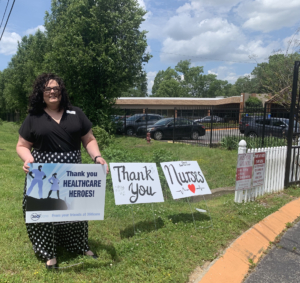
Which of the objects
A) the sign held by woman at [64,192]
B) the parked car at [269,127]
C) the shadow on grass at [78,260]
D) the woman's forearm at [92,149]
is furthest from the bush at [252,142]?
the sign held by woman at [64,192]

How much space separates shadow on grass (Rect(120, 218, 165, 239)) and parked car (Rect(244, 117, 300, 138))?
8.02 m

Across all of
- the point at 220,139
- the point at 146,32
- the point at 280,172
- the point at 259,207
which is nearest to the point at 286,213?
the point at 259,207

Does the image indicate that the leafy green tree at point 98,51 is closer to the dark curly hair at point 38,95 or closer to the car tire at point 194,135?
the car tire at point 194,135

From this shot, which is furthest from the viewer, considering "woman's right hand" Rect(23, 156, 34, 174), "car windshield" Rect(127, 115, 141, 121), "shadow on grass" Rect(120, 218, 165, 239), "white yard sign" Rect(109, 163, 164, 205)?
"car windshield" Rect(127, 115, 141, 121)

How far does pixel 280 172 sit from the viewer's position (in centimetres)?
648

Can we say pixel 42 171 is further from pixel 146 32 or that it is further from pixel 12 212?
pixel 146 32

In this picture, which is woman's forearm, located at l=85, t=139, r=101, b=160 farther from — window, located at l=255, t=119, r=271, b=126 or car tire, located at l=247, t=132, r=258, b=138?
car tire, located at l=247, t=132, r=258, b=138

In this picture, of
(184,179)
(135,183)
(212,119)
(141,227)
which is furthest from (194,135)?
(135,183)

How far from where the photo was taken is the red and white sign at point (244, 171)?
5145 millimetres

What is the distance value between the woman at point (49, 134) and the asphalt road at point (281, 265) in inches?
85.7

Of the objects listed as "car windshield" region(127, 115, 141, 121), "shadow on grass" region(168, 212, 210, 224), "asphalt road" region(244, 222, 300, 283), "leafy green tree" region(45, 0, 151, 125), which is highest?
"leafy green tree" region(45, 0, 151, 125)

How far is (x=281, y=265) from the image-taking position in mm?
3523

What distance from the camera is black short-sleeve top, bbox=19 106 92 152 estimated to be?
2822 mm

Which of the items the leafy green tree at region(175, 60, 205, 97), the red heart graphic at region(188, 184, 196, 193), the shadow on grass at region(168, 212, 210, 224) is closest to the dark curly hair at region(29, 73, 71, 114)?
the red heart graphic at region(188, 184, 196, 193)
